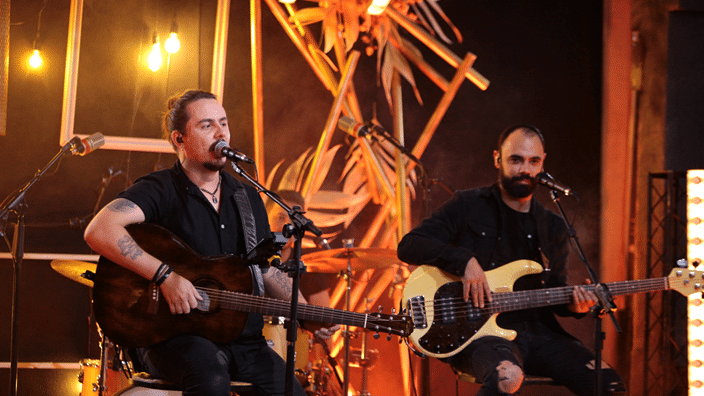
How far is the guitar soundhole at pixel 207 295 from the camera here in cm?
288

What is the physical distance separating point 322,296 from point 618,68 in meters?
3.47

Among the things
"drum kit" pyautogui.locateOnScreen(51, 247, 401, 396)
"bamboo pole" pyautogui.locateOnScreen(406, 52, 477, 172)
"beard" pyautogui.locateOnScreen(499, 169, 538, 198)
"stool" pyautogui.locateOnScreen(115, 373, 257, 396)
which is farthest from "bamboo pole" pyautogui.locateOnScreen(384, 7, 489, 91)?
"stool" pyautogui.locateOnScreen(115, 373, 257, 396)

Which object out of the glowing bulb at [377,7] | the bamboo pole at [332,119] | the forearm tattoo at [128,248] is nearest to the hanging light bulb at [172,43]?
the bamboo pole at [332,119]

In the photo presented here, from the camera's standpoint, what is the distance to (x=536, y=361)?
3.54m

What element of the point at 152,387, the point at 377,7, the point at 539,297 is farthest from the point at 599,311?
the point at 377,7

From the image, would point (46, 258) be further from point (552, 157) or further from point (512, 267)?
point (552, 157)

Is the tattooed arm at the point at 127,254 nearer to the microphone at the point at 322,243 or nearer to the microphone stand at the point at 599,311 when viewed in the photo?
the microphone at the point at 322,243

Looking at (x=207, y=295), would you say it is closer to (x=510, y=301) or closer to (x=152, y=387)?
(x=152, y=387)

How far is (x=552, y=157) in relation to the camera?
19.4ft

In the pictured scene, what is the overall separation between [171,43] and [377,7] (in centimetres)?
179

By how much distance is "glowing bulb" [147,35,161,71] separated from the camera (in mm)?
5257

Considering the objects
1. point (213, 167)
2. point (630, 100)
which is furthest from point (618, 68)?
point (213, 167)

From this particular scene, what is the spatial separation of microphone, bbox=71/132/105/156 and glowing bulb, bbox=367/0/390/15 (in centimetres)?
250

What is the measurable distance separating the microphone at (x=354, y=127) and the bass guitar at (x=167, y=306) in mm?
2453
